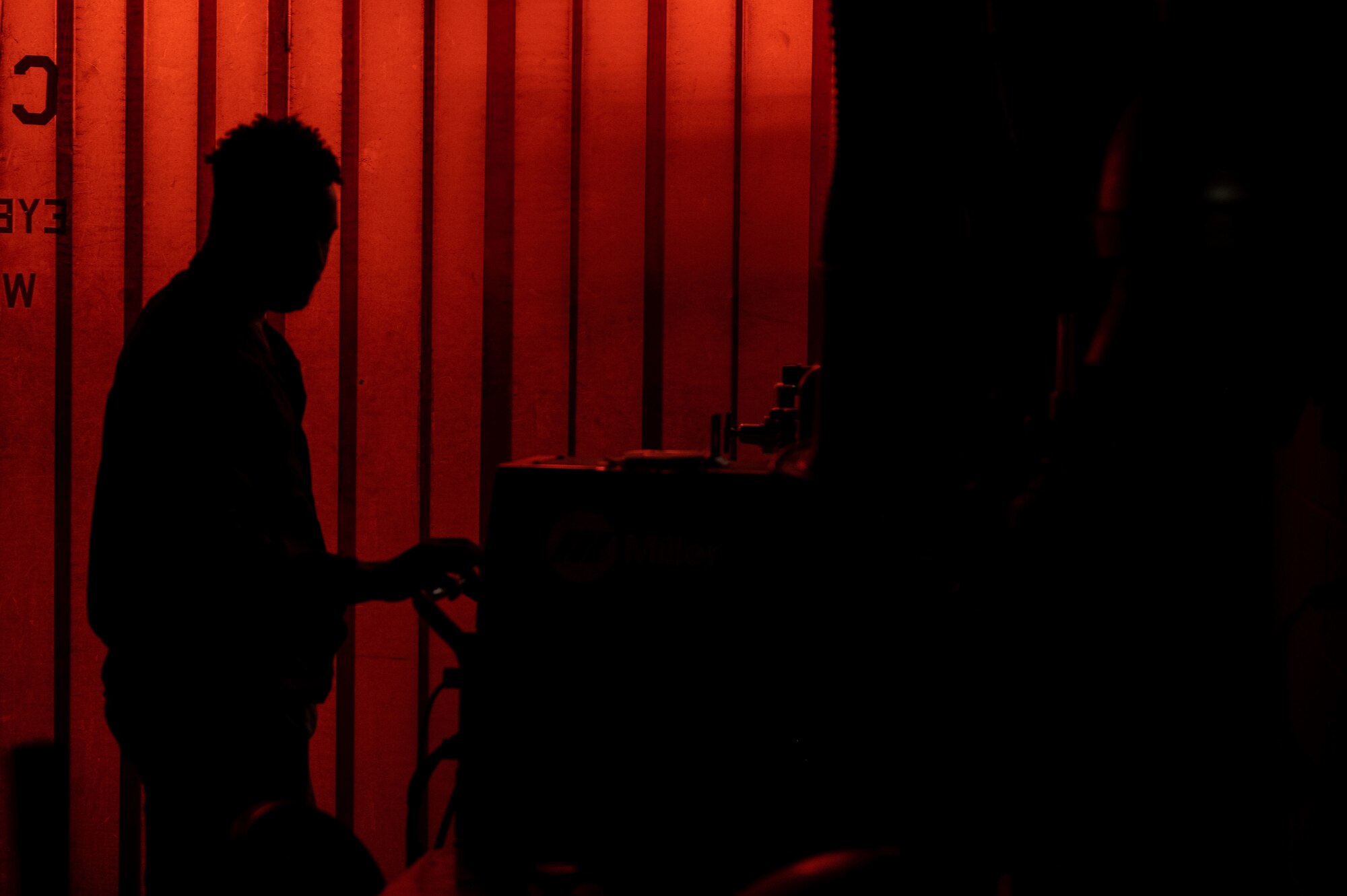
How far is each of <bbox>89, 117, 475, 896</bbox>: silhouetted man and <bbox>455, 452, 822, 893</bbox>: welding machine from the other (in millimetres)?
262

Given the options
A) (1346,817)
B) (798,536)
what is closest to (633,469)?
(798,536)

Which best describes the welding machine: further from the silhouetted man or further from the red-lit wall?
the red-lit wall

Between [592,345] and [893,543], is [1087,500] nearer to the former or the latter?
[893,543]

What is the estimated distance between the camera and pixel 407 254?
256 cm

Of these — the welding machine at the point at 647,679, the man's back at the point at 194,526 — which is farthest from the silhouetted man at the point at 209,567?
the welding machine at the point at 647,679

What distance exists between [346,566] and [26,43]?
1.67m

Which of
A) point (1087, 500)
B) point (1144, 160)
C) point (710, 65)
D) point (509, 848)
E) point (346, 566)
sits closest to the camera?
point (1144, 160)

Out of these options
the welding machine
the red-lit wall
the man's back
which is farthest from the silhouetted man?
the red-lit wall

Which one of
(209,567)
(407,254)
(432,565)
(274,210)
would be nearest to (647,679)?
(432,565)

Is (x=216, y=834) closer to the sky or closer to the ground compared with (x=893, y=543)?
closer to the ground

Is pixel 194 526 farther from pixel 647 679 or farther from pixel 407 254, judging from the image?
pixel 407 254

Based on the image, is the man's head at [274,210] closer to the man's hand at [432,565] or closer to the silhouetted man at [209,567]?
the silhouetted man at [209,567]

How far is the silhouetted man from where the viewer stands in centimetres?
168

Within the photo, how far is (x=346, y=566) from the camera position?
1.66m
